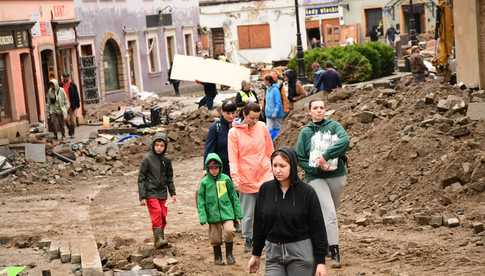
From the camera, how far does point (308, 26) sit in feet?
210

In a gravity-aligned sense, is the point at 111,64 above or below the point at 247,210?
above

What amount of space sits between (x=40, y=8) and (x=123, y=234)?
18.9m

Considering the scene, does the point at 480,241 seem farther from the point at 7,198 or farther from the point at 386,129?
the point at 7,198

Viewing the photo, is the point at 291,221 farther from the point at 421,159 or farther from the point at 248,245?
the point at 421,159

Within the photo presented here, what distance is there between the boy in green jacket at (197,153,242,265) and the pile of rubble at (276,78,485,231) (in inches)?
91.1

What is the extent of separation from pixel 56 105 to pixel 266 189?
779 inches

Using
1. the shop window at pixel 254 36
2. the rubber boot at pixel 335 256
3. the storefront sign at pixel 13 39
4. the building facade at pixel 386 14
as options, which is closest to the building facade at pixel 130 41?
the storefront sign at pixel 13 39

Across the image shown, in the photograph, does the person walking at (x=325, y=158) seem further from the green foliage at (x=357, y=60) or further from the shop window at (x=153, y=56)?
the shop window at (x=153, y=56)

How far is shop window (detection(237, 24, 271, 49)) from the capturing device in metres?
63.3

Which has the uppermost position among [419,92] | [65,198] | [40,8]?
[40,8]

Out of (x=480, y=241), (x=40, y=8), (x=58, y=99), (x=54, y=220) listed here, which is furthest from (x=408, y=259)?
(x=40, y=8)

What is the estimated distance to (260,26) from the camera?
63.6 metres

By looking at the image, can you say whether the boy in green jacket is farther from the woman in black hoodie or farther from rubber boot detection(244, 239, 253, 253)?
the woman in black hoodie

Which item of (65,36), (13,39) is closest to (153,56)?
(65,36)
